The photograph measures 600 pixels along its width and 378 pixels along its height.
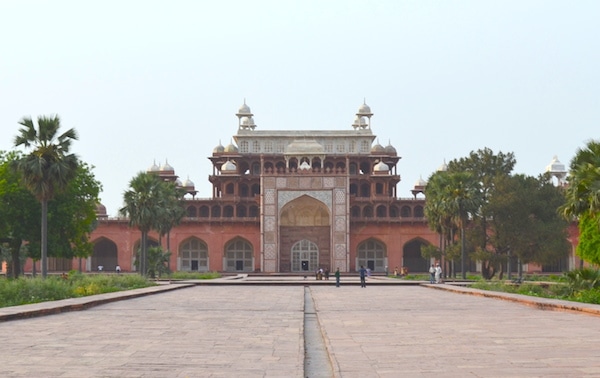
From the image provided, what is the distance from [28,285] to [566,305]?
42.7ft

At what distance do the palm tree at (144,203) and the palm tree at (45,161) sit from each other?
1224 cm

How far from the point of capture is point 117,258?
71.7 meters

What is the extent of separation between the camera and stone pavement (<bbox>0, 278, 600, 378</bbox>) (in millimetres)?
9148

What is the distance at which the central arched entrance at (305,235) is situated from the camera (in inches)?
2712

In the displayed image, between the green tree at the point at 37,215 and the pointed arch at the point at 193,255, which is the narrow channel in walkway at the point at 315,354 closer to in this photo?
the green tree at the point at 37,215

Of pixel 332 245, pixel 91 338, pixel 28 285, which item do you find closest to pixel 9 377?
pixel 91 338

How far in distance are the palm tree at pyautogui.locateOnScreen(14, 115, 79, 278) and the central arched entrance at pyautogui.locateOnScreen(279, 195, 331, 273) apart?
34269 millimetres

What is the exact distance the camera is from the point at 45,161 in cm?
3472

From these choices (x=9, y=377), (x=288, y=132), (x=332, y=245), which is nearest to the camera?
(x=9, y=377)

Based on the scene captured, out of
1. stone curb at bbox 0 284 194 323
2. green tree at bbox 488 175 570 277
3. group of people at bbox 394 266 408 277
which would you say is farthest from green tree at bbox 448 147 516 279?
stone curb at bbox 0 284 194 323

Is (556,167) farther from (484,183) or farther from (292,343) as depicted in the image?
(292,343)

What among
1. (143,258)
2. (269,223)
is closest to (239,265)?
(269,223)

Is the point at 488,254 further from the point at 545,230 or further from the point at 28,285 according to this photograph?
the point at 28,285

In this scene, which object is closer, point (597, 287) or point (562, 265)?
point (597, 287)
